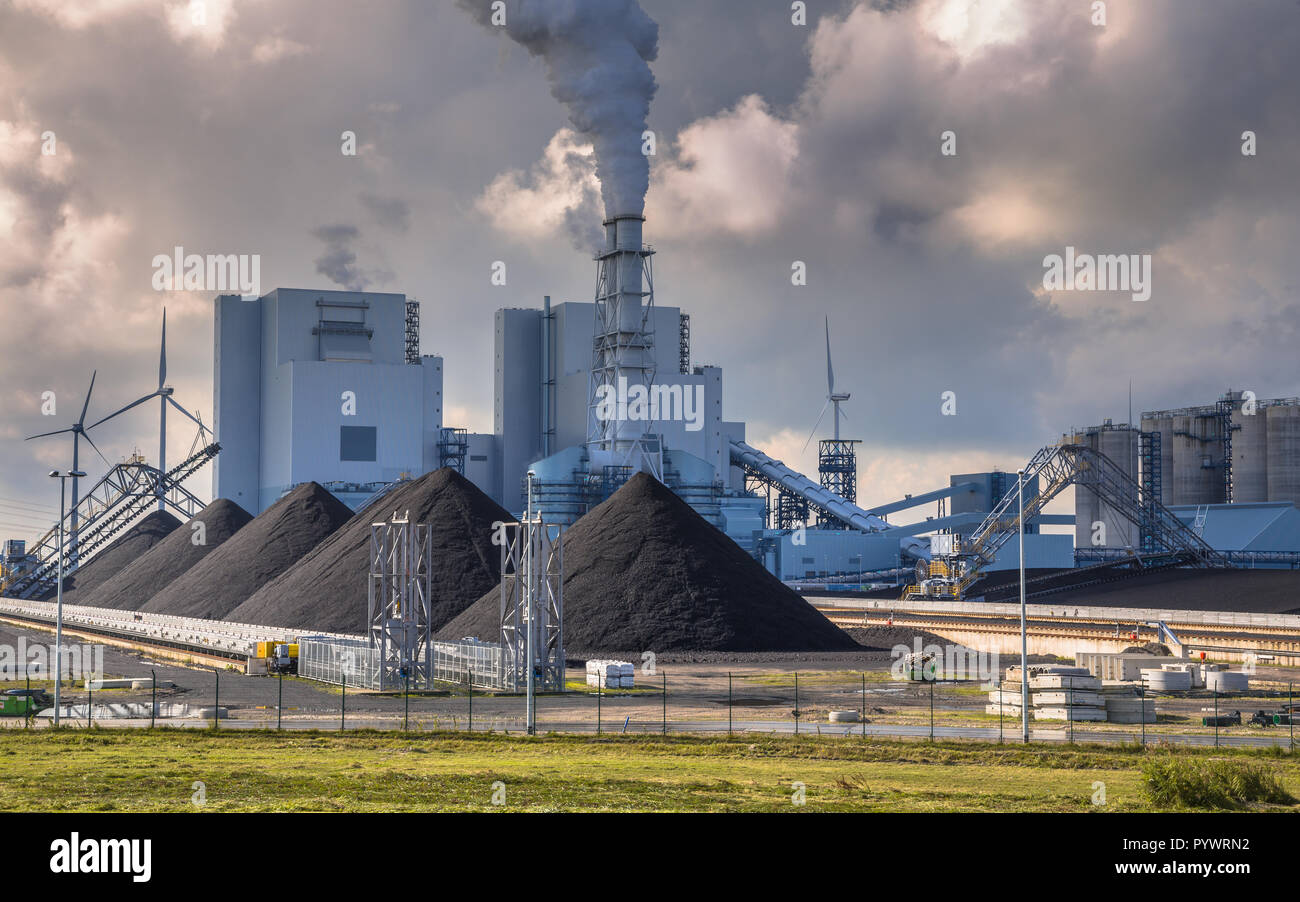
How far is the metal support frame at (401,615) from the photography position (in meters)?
57.0

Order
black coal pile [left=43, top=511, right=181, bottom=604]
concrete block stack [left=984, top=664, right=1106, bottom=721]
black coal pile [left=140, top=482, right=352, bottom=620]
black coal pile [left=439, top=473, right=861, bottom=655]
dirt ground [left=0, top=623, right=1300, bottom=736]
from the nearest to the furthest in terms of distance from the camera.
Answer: concrete block stack [left=984, top=664, right=1106, bottom=721], dirt ground [left=0, top=623, right=1300, bottom=736], black coal pile [left=439, top=473, right=861, bottom=655], black coal pile [left=140, top=482, right=352, bottom=620], black coal pile [left=43, top=511, right=181, bottom=604]

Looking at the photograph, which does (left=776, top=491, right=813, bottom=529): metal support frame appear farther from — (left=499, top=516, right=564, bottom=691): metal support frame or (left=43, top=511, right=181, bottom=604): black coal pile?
(left=499, top=516, right=564, bottom=691): metal support frame

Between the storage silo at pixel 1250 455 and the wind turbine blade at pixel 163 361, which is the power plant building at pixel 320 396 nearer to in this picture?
the wind turbine blade at pixel 163 361

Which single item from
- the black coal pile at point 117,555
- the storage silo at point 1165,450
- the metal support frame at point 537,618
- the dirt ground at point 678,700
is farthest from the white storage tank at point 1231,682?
the black coal pile at point 117,555

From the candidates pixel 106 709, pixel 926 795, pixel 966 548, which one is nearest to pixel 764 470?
pixel 966 548

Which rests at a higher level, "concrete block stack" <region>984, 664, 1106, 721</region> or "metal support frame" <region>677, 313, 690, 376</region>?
"metal support frame" <region>677, 313, 690, 376</region>

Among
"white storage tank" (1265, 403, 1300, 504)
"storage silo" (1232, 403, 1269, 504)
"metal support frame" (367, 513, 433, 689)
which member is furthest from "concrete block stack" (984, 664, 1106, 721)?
"storage silo" (1232, 403, 1269, 504)

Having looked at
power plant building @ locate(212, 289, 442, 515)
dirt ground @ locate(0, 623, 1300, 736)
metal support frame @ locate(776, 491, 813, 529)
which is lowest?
dirt ground @ locate(0, 623, 1300, 736)

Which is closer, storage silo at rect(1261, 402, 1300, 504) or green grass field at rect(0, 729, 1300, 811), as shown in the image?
green grass field at rect(0, 729, 1300, 811)

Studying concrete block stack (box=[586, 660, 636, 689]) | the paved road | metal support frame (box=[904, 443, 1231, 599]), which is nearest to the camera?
the paved road

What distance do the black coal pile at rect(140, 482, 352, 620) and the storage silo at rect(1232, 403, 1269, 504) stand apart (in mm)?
88369

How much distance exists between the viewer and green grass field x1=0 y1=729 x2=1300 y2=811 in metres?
24.3

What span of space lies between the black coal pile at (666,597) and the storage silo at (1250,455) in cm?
7693
